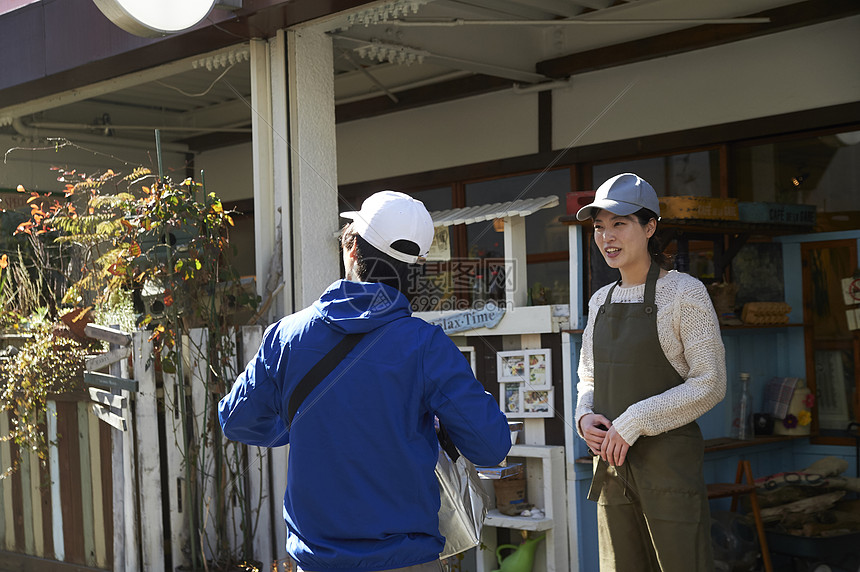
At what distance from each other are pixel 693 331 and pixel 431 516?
1123 mm

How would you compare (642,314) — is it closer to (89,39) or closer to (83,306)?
(83,306)

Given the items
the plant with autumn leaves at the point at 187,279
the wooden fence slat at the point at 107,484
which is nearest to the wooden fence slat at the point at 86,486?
the wooden fence slat at the point at 107,484

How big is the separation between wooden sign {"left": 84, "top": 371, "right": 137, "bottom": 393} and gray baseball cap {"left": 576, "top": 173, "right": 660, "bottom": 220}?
2.57m

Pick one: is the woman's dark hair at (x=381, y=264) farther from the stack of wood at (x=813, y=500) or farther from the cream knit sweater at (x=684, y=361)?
the stack of wood at (x=813, y=500)

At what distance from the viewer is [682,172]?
6.18m

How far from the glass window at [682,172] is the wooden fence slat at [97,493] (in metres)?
3.76

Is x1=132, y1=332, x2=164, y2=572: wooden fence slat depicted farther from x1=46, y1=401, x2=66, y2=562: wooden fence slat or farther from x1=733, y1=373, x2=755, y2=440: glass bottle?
x1=733, y1=373, x2=755, y2=440: glass bottle

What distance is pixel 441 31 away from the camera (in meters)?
5.88

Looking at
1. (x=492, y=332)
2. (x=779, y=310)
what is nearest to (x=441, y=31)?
(x=492, y=332)

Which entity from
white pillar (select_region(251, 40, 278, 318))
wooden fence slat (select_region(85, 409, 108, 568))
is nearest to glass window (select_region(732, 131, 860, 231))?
white pillar (select_region(251, 40, 278, 318))

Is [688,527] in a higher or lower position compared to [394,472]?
lower

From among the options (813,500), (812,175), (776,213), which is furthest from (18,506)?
(812,175)

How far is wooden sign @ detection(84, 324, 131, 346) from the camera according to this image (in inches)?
186

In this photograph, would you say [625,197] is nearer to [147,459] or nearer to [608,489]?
[608,489]
